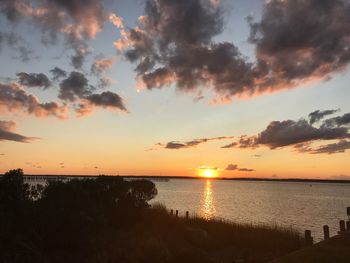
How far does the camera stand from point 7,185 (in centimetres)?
2384

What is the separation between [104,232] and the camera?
82.3 feet

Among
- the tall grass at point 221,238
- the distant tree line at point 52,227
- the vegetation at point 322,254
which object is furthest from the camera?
the tall grass at point 221,238

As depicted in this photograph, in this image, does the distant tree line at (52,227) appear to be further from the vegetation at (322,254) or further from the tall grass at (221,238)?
the vegetation at (322,254)

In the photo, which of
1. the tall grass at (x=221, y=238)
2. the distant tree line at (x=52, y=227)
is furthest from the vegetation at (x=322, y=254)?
the tall grass at (x=221, y=238)

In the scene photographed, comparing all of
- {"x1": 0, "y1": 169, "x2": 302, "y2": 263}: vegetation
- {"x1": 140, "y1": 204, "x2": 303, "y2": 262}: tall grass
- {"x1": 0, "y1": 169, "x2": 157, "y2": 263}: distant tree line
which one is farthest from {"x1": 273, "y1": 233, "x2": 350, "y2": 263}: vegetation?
{"x1": 140, "y1": 204, "x2": 303, "y2": 262}: tall grass

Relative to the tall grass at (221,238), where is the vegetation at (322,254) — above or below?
above

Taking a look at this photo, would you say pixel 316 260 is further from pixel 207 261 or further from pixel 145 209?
pixel 145 209

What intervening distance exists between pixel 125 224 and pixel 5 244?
1060 cm

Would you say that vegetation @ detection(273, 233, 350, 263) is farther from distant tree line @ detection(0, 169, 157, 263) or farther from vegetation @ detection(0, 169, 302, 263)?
distant tree line @ detection(0, 169, 157, 263)

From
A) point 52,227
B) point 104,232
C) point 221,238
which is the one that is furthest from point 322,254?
point 221,238

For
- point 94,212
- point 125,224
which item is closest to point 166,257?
point 94,212

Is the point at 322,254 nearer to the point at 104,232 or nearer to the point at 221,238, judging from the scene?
the point at 104,232

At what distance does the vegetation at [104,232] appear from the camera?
70.6 feet

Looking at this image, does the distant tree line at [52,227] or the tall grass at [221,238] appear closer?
the distant tree line at [52,227]
